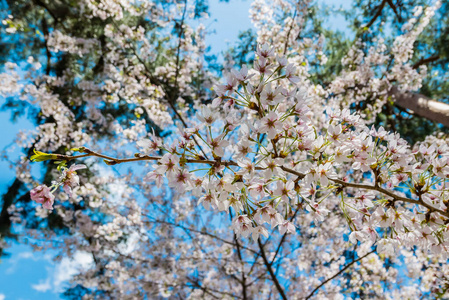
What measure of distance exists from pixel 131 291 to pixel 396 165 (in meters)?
6.02

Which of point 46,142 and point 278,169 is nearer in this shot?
point 278,169

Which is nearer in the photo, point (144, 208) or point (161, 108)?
point (161, 108)

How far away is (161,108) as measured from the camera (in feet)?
18.0

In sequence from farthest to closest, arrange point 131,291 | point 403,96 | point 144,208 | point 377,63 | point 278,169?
point 144,208, point 131,291, point 377,63, point 403,96, point 278,169

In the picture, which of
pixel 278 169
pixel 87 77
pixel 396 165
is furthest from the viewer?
pixel 87 77

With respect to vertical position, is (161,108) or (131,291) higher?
(161,108)

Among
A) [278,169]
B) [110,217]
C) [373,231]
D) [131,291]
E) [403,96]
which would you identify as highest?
[110,217]

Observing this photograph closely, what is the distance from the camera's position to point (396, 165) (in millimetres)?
1167

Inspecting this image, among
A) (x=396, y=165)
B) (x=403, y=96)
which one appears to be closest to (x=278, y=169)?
(x=396, y=165)

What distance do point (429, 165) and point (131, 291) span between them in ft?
19.9

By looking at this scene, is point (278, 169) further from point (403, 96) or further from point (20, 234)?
point (20, 234)

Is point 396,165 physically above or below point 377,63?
below

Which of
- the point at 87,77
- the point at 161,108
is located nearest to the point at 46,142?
the point at 87,77

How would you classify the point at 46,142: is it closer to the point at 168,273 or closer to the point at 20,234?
the point at 20,234
